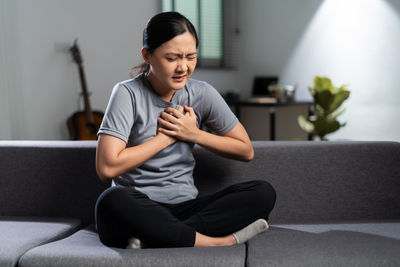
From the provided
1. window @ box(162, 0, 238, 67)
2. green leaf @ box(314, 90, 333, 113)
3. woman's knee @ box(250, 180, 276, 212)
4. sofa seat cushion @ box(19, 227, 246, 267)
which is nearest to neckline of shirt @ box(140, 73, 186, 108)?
woman's knee @ box(250, 180, 276, 212)

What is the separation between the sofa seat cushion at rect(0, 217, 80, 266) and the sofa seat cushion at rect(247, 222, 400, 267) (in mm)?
655

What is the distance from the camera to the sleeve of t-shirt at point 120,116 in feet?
4.75

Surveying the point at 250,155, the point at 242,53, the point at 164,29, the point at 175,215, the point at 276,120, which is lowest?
the point at 276,120

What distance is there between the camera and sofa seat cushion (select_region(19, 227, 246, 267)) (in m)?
1.25

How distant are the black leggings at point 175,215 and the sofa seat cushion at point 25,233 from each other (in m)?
0.22

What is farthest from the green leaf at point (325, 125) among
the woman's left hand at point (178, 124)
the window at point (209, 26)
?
the woman's left hand at point (178, 124)

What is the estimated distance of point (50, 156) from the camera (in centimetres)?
182

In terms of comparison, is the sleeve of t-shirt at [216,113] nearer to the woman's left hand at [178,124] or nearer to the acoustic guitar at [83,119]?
the woman's left hand at [178,124]

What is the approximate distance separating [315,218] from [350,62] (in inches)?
107

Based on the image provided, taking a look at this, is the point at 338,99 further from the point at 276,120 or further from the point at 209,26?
the point at 209,26

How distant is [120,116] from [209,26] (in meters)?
3.42

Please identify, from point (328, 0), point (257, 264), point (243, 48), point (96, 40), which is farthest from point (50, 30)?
point (257, 264)

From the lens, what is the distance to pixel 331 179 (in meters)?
1.76

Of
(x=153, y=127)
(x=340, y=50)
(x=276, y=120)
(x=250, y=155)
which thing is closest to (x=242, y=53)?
Result: (x=276, y=120)
